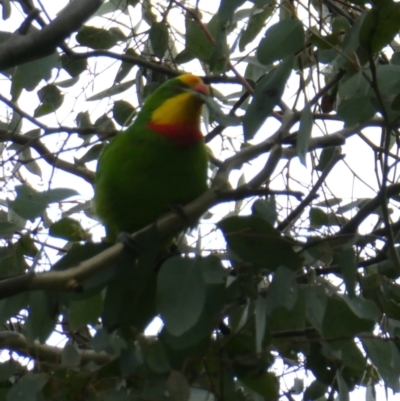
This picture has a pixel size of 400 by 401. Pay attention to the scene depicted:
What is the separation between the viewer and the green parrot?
88.8 inches

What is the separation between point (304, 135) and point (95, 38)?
4.17ft

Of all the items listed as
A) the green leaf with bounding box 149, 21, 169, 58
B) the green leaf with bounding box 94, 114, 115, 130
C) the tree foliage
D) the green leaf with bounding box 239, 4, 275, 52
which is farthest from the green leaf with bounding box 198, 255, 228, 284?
the green leaf with bounding box 94, 114, 115, 130

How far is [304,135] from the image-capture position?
1397 mm

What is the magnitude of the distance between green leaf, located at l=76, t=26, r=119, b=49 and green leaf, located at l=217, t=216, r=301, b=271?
1.18m

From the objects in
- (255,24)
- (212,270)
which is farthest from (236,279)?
(255,24)

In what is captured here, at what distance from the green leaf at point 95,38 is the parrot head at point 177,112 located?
251 mm

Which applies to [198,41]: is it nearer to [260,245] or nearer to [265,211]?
[265,211]

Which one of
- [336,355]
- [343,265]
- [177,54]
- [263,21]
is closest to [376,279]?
[336,355]

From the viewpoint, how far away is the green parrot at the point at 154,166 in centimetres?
226

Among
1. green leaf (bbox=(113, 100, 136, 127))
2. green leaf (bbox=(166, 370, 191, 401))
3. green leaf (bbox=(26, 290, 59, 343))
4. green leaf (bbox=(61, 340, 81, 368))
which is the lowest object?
green leaf (bbox=(166, 370, 191, 401))

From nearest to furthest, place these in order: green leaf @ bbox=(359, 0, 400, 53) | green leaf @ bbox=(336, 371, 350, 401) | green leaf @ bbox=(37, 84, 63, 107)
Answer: green leaf @ bbox=(359, 0, 400, 53), green leaf @ bbox=(336, 371, 350, 401), green leaf @ bbox=(37, 84, 63, 107)

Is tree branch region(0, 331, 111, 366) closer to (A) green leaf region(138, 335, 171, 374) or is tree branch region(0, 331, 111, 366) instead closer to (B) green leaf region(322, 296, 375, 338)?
(A) green leaf region(138, 335, 171, 374)

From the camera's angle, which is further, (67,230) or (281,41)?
(67,230)

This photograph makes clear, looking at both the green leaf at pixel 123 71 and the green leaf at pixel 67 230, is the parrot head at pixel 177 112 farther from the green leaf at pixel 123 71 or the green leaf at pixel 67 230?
the green leaf at pixel 67 230
